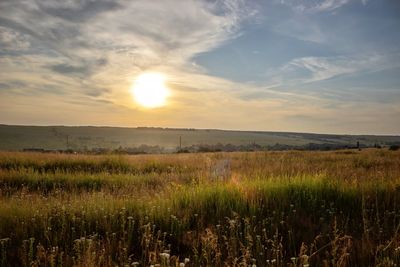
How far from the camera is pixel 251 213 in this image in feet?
20.2

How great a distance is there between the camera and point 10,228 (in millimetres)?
5656

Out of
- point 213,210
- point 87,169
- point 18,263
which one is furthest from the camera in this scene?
point 87,169

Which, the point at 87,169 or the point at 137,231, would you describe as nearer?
the point at 137,231

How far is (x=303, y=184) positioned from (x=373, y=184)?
5.51ft

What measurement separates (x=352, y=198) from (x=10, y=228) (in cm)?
615

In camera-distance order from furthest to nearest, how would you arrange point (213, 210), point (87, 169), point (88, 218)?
point (87, 169) → point (213, 210) → point (88, 218)

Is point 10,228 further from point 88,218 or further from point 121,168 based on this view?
point 121,168

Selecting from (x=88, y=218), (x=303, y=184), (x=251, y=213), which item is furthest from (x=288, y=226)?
(x=88, y=218)

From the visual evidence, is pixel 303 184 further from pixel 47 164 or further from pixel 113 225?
pixel 47 164

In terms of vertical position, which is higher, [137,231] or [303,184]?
[303,184]

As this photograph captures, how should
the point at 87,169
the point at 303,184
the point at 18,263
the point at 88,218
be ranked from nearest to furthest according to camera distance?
the point at 18,263 < the point at 88,218 < the point at 303,184 < the point at 87,169

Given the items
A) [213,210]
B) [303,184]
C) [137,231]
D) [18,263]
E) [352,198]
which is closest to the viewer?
[18,263]

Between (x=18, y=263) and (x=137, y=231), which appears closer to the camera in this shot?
(x=18, y=263)

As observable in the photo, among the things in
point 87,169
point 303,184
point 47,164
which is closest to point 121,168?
point 87,169
